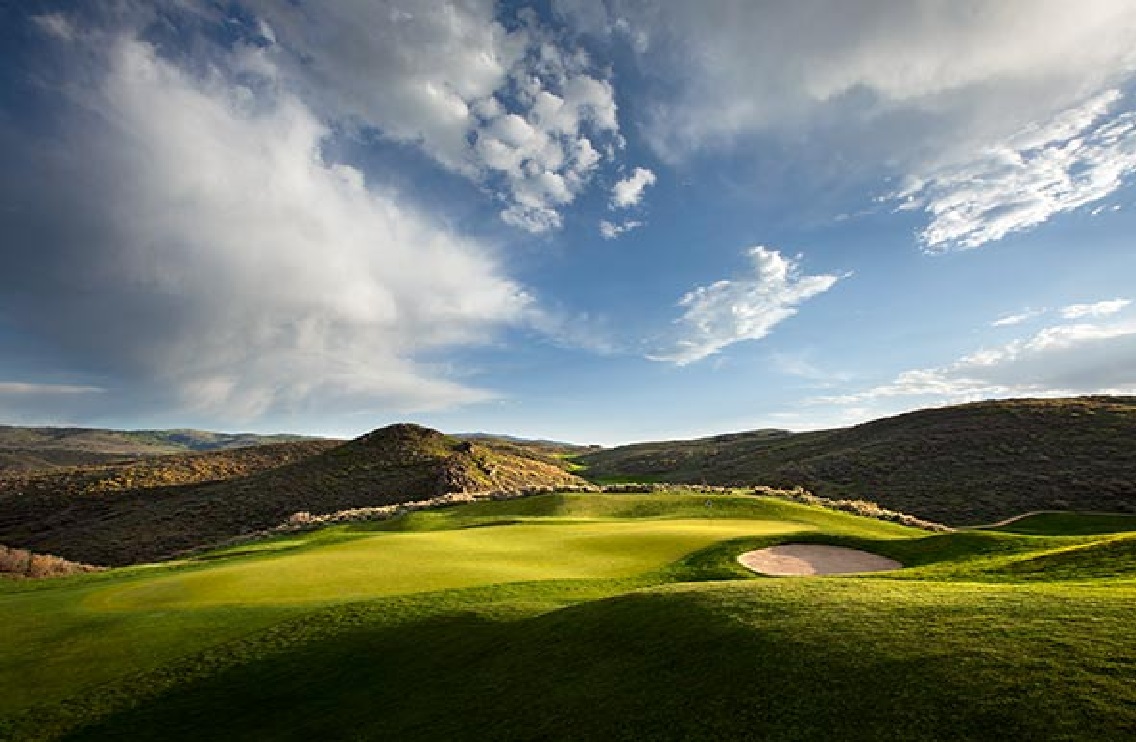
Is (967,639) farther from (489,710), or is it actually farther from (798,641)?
(489,710)

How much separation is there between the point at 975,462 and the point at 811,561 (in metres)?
54.2

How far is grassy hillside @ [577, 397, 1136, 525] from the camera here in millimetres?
52312

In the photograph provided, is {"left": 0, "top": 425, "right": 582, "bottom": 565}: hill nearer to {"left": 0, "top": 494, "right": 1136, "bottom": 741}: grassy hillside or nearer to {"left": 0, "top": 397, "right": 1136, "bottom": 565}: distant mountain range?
{"left": 0, "top": 397, "right": 1136, "bottom": 565}: distant mountain range

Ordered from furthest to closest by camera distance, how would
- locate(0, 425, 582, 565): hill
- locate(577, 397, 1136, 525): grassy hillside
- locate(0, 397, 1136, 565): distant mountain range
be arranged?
locate(0, 425, 582, 565): hill → locate(0, 397, 1136, 565): distant mountain range → locate(577, 397, 1136, 525): grassy hillside

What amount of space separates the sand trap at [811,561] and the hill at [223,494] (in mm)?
42299

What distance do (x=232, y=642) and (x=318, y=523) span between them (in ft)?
94.5

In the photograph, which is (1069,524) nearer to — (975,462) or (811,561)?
(975,462)

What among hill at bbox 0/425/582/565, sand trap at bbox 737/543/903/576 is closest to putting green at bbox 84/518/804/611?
sand trap at bbox 737/543/903/576

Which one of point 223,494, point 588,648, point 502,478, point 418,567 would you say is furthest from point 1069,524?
point 223,494

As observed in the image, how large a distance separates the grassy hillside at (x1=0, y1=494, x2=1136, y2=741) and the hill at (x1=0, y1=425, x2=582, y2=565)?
36.5 m

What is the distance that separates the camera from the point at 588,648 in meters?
11.1

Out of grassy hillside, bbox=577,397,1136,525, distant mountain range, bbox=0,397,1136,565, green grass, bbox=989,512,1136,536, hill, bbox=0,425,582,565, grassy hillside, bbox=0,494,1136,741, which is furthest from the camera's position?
hill, bbox=0,425,582,565

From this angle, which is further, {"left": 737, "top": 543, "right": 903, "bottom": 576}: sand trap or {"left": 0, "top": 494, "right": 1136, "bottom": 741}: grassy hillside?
{"left": 737, "top": 543, "right": 903, "bottom": 576}: sand trap

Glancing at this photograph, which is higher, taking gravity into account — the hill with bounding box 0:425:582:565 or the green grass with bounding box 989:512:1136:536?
the hill with bounding box 0:425:582:565
